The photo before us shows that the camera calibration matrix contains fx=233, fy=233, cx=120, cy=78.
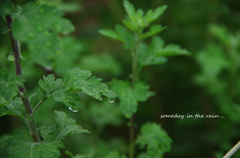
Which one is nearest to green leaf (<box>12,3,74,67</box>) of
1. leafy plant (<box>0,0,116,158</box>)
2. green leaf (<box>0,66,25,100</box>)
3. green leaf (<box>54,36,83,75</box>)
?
leafy plant (<box>0,0,116,158</box>)

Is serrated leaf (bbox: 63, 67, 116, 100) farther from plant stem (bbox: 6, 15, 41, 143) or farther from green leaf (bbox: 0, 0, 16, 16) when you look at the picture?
green leaf (bbox: 0, 0, 16, 16)

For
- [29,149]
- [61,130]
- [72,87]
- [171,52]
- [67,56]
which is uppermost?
[67,56]

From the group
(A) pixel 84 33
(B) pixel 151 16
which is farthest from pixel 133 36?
(A) pixel 84 33

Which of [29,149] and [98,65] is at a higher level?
[98,65]

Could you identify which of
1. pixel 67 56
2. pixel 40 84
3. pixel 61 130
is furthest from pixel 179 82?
pixel 40 84

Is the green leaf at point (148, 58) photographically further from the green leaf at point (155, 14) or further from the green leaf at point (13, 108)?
the green leaf at point (13, 108)

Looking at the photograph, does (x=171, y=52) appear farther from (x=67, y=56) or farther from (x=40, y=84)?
(x=67, y=56)

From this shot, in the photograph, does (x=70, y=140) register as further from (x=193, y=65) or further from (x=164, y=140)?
(x=193, y=65)
